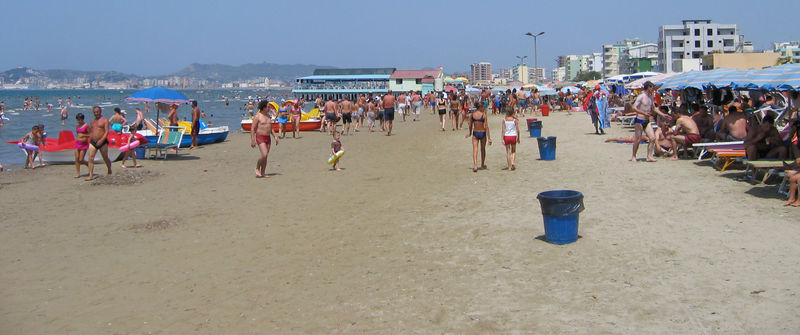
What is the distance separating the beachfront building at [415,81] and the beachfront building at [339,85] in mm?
1079

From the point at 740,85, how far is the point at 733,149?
996 millimetres

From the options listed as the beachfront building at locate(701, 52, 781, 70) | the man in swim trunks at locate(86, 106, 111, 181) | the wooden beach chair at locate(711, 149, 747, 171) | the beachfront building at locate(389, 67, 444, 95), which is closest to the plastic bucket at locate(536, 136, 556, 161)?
the wooden beach chair at locate(711, 149, 747, 171)

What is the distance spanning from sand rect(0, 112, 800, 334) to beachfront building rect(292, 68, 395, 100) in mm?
66518

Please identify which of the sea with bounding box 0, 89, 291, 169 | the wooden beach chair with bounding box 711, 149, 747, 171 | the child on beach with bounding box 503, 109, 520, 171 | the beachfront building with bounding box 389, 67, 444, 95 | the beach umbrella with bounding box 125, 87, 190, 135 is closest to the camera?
the wooden beach chair with bounding box 711, 149, 747, 171

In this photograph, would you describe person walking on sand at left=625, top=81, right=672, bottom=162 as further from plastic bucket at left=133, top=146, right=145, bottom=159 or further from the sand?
plastic bucket at left=133, top=146, right=145, bottom=159

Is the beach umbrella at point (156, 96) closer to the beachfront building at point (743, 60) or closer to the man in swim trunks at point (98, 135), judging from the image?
the man in swim trunks at point (98, 135)

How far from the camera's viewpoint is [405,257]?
600 centimetres

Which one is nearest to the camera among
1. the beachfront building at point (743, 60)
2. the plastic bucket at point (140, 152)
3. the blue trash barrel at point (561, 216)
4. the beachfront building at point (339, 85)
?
the blue trash barrel at point (561, 216)

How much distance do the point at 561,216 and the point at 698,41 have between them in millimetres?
104315

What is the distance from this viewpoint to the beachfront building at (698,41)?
320 feet

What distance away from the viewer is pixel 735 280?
4871 millimetres

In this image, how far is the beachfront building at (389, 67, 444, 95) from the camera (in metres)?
77.6

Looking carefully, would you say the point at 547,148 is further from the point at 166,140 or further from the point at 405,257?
the point at 166,140

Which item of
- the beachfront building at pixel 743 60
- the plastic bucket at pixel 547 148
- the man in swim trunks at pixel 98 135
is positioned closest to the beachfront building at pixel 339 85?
the beachfront building at pixel 743 60
